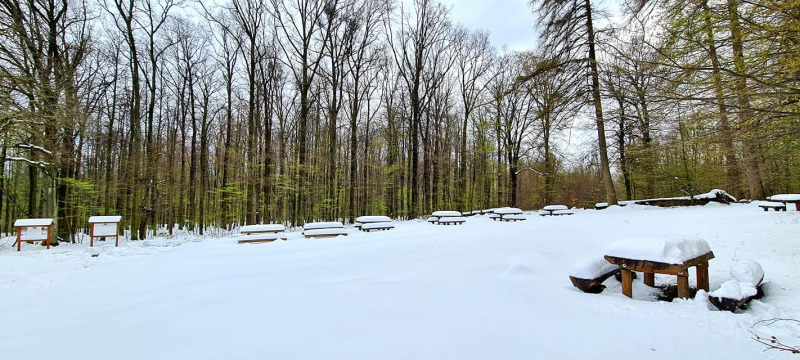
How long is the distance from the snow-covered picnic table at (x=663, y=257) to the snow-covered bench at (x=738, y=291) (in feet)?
0.83

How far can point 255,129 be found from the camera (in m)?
18.4

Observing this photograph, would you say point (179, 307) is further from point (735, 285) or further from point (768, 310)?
point (768, 310)

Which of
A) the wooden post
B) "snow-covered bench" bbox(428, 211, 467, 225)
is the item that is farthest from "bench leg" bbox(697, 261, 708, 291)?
"snow-covered bench" bbox(428, 211, 467, 225)

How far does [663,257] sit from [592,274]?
2.34 ft

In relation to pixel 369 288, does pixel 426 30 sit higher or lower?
higher

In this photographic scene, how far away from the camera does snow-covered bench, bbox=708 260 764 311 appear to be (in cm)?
306

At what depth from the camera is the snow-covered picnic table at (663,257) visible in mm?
3287

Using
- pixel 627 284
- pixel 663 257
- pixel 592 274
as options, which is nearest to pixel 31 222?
pixel 592 274

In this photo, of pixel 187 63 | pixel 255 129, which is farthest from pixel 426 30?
pixel 187 63

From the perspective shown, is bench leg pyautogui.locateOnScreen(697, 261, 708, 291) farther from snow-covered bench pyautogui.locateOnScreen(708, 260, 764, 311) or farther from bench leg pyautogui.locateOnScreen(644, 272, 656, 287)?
bench leg pyautogui.locateOnScreen(644, 272, 656, 287)

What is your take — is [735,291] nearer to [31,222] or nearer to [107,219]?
[107,219]

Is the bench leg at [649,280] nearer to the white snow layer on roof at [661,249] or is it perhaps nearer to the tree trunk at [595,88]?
the white snow layer on roof at [661,249]

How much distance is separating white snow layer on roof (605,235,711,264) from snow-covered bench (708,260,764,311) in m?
0.35

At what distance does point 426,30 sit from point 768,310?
62.5 ft
